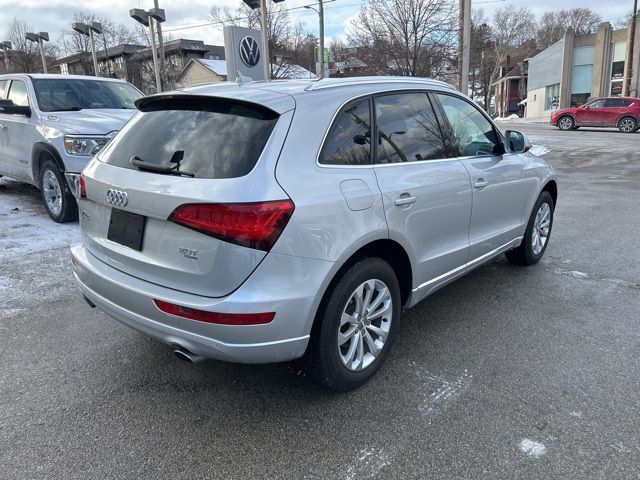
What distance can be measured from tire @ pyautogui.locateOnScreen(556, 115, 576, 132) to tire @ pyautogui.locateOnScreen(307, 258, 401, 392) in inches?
1069

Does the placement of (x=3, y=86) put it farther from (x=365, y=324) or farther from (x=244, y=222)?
(x=365, y=324)

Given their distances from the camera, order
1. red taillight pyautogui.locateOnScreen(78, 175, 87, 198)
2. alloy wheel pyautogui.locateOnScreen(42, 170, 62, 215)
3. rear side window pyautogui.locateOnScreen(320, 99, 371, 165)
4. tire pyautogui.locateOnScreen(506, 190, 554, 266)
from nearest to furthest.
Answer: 1. rear side window pyautogui.locateOnScreen(320, 99, 371, 165)
2. red taillight pyautogui.locateOnScreen(78, 175, 87, 198)
3. tire pyautogui.locateOnScreen(506, 190, 554, 266)
4. alloy wheel pyautogui.locateOnScreen(42, 170, 62, 215)

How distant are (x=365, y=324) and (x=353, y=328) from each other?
0.36 feet

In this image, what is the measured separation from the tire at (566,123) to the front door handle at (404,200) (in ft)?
88.6

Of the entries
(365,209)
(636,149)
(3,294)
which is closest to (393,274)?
(365,209)

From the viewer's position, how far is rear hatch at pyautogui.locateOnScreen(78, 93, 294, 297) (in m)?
2.40

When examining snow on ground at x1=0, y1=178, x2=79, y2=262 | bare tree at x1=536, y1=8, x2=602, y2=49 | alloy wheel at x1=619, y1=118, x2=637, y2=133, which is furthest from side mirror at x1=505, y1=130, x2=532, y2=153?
bare tree at x1=536, y1=8, x2=602, y2=49

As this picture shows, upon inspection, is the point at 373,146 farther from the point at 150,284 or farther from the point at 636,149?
the point at 636,149

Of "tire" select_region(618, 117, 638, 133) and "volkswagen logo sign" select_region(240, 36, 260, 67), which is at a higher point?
"volkswagen logo sign" select_region(240, 36, 260, 67)

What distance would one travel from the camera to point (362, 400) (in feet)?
9.69

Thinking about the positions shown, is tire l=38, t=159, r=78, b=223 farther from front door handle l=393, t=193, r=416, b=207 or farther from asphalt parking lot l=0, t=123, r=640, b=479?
front door handle l=393, t=193, r=416, b=207

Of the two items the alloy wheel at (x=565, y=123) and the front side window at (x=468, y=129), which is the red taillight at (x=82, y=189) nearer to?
the front side window at (x=468, y=129)

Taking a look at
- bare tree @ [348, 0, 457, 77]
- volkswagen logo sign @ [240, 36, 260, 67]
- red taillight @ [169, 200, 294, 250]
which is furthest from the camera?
bare tree @ [348, 0, 457, 77]

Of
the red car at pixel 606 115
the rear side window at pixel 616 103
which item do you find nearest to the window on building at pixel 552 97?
the red car at pixel 606 115
